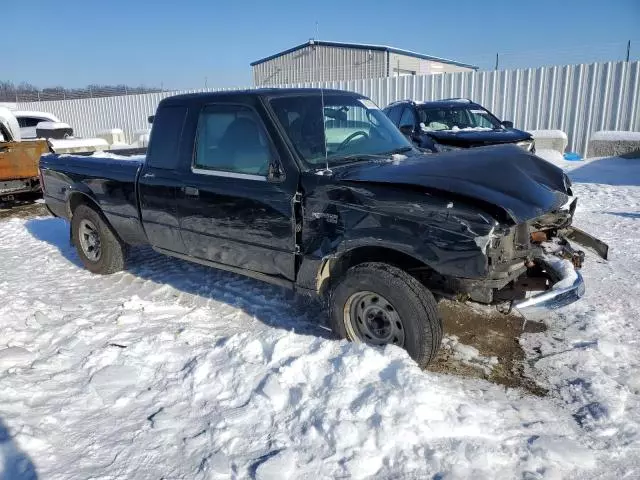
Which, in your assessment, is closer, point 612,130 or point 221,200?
point 221,200

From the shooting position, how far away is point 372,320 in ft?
11.9

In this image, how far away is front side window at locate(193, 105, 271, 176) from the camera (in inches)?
158

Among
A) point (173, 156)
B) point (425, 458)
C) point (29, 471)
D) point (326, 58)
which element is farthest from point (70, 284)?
point (326, 58)

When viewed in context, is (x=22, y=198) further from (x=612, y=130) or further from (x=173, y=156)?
(x=612, y=130)

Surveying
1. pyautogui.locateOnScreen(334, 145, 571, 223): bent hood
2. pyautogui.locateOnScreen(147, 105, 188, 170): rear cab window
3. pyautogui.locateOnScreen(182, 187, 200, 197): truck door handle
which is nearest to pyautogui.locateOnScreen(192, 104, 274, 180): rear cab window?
Answer: pyautogui.locateOnScreen(182, 187, 200, 197): truck door handle

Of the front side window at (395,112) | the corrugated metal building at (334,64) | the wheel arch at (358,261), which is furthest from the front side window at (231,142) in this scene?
the corrugated metal building at (334,64)

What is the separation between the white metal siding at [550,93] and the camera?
44.3ft

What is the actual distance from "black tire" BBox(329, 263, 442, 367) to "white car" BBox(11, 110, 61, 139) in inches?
552

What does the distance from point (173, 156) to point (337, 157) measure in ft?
5.30

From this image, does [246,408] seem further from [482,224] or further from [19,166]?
[19,166]

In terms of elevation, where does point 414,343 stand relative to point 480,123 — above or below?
below

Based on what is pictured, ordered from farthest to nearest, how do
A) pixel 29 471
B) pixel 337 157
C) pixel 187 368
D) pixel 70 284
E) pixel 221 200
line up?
pixel 70 284 < pixel 221 200 < pixel 337 157 < pixel 187 368 < pixel 29 471

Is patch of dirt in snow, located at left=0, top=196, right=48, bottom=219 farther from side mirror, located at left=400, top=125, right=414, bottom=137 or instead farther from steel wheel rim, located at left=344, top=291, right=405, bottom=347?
steel wheel rim, located at left=344, top=291, right=405, bottom=347

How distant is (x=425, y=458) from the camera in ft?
8.73
